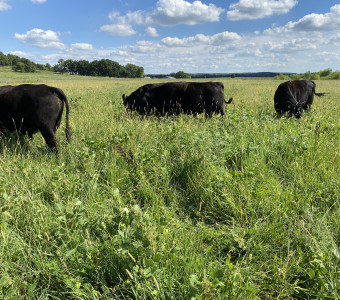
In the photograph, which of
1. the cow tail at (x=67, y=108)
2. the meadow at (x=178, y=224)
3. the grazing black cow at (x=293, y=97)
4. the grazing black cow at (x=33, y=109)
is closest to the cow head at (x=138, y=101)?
the cow tail at (x=67, y=108)

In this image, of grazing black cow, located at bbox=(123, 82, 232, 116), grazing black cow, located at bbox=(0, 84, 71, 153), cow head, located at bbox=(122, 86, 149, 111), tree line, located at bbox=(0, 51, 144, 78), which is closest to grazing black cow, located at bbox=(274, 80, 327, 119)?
grazing black cow, located at bbox=(123, 82, 232, 116)

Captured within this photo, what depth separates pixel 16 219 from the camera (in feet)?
6.73

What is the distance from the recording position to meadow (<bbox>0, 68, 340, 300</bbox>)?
148 centimetres

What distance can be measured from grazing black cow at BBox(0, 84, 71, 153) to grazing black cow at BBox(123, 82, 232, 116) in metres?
3.06

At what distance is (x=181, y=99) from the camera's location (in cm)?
726

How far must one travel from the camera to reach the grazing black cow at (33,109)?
408cm

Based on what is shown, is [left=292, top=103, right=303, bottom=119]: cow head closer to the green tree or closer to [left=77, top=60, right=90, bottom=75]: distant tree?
[left=77, top=60, right=90, bottom=75]: distant tree

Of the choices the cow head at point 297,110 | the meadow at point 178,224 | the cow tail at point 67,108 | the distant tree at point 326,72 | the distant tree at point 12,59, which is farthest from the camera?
the distant tree at point 12,59

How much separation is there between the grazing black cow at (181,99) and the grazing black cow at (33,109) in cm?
306

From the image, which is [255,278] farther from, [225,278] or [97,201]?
[97,201]

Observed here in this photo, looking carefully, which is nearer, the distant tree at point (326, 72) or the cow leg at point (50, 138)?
the cow leg at point (50, 138)

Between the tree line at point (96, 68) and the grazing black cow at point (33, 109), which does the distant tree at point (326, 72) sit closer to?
the tree line at point (96, 68)

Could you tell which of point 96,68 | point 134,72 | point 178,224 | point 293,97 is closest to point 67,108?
point 178,224

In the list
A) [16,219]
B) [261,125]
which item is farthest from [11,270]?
[261,125]
